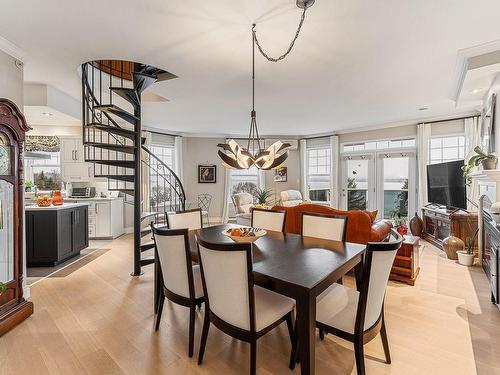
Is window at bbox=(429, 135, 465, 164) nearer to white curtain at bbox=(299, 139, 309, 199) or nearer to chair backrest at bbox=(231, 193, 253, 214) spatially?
white curtain at bbox=(299, 139, 309, 199)

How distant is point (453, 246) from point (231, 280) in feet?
13.7

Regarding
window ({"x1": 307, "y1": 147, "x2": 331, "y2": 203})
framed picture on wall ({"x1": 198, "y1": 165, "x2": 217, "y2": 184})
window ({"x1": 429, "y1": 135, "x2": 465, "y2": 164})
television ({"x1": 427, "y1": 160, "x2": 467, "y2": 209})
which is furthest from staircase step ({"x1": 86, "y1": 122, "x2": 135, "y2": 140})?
window ({"x1": 429, "y1": 135, "x2": 465, "y2": 164})

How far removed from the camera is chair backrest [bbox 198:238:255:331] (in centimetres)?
157

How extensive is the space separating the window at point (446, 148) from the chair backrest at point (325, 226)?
4496 mm

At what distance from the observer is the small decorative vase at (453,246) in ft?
13.4

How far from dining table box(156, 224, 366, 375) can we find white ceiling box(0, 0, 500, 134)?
6.20ft

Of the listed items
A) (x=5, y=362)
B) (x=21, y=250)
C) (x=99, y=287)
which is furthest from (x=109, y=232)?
(x=5, y=362)

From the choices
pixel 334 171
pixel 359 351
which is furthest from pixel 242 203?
pixel 359 351

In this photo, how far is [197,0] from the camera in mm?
1938

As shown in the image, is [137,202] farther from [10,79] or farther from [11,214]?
[10,79]

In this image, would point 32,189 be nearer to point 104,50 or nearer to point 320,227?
point 104,50

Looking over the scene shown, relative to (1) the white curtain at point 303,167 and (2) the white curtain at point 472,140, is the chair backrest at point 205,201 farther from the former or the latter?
(2) the white curtain at point 472,140

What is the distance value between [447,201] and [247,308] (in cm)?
446

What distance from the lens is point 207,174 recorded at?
7.61 metres
